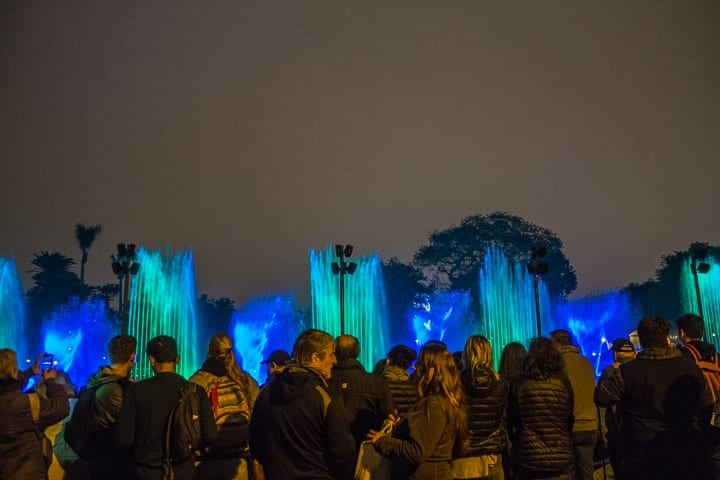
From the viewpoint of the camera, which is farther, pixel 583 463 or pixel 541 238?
pixel 541 238

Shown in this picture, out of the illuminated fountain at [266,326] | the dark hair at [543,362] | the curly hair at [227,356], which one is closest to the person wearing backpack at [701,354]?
the dark hair at [543,362]

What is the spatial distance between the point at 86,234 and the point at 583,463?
70120 mm

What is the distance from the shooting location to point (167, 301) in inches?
1437

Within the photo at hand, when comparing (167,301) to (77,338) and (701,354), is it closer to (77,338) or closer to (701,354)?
(77,338)

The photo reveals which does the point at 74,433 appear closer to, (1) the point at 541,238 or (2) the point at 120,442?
(2) the point at 120,442

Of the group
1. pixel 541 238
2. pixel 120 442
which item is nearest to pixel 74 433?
pixel 120 442

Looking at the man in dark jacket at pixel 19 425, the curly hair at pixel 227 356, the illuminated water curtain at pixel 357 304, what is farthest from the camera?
the illuminated water curtain at pixel 357 304

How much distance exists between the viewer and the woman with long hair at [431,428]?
4930 millimetres

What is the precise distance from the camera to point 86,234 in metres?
71.2

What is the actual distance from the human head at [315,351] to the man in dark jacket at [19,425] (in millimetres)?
2595

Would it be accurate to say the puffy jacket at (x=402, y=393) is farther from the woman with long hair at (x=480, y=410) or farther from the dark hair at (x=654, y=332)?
the dark hair at (x=654, y=332)

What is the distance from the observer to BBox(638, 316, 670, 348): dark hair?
251 inches

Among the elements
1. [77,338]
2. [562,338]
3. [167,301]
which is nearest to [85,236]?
[77,338]

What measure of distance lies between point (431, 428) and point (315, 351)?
3.22ft
